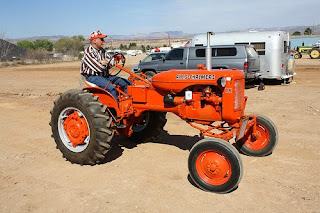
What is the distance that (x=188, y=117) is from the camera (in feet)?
16.3

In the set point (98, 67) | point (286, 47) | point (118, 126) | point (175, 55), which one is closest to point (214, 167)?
point (118, 126)

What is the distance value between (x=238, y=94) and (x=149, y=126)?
2115mm

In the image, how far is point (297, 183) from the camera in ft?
14.8

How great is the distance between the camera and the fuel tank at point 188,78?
4566 mm

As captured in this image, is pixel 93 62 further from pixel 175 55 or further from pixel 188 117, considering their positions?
pixel 175 55

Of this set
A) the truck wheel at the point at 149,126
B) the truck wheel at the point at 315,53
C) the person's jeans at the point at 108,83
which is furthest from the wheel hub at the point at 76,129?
the truck wheel at the point at 315,53

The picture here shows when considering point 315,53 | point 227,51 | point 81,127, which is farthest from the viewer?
point 315,53

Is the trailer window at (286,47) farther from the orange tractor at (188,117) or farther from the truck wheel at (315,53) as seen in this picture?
the truck wheel at (315,53)

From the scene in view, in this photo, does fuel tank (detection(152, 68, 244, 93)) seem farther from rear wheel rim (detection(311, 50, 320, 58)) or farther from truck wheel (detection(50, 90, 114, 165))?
rear wheel rim (detection(311, 50, 320, 58))

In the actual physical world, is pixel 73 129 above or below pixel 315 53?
below

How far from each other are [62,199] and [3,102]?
8.27 meters

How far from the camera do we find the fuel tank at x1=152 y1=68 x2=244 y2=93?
4.57 metres

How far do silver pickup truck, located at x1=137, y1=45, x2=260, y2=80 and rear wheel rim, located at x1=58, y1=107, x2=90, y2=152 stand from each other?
8.36 meters

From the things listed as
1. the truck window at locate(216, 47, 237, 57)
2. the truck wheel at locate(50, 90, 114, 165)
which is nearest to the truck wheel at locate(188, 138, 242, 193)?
the truck wheel at locate(50, 90, 114, 165)
